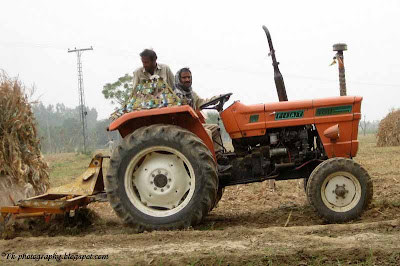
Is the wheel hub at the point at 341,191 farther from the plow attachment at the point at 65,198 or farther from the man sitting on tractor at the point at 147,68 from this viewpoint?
the plow attachment at the point at 65,198

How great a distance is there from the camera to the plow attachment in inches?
203

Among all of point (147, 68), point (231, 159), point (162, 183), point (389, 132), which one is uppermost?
point (147, 68)

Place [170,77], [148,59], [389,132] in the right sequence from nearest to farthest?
1. [148,59]
2. [170,77]
3. [389,132]

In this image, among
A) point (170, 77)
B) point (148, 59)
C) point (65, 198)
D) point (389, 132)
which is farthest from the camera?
point (389, 132)

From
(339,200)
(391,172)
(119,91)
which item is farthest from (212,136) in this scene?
(119,91)

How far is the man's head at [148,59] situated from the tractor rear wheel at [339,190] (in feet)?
7.86

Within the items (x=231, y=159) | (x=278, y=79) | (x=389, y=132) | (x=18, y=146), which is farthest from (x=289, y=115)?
(x=389, y=132)

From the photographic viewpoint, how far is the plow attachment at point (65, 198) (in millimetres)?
5152

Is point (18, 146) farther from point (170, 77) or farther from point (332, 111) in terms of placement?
point (332, 111)

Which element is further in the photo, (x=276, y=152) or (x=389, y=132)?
(x=389, y=132)

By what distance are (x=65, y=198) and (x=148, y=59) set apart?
195cm

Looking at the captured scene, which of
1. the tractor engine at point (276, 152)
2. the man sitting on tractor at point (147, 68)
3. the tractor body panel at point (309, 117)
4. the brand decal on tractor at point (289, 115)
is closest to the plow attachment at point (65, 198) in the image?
the man sitting on tractor at point (147, 68)

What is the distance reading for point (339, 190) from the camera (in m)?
5.01

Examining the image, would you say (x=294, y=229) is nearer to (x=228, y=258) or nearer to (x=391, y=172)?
(x=228, y=258)
